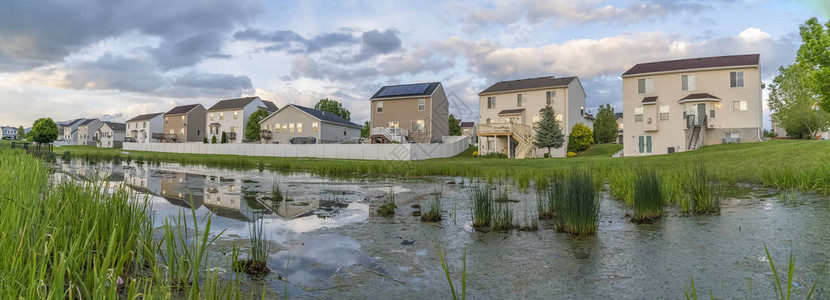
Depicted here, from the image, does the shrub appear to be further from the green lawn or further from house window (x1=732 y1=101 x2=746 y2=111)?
house window (x1=732 y1=101 x2=746 y2=111)

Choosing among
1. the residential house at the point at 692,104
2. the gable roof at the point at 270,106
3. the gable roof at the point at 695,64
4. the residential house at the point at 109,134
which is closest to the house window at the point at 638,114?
the residential house at the point at 692,104

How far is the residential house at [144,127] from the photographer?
72250 mm

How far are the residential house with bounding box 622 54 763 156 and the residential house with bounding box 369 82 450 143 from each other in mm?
18197

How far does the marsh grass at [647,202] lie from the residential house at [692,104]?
104 ft

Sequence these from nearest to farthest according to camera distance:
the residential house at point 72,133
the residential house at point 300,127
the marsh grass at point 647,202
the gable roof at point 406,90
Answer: the marsh grass at point 647,202 < the gable roof at point 406,90 < the residential house at point 300,127 < the residential house at point 72,133

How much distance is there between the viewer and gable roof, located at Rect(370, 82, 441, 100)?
44312 millimetres

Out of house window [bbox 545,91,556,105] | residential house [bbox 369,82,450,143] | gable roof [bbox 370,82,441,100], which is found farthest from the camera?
gable roof [bbox 370,82,441,100]

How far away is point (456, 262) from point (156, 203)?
6936 millimetres

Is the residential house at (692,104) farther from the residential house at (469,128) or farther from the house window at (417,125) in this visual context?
the residential house at (469,128)

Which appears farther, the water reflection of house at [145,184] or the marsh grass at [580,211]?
the water reflection of house at [145,184]

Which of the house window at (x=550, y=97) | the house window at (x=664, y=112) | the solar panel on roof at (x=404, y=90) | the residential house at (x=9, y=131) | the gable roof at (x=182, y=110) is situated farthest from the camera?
the residential house at (x=9, y=131)

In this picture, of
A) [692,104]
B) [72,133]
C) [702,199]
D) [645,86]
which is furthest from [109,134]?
[702,199]

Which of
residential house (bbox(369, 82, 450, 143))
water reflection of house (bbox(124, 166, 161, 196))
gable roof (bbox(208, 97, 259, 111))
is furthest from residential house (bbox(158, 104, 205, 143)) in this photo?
water reflection of house (bbox(124, 166, 161, 196))

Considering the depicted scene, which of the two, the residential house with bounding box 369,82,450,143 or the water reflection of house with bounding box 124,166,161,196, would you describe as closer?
the water reflection of house with bounding box 124,166,161,196
